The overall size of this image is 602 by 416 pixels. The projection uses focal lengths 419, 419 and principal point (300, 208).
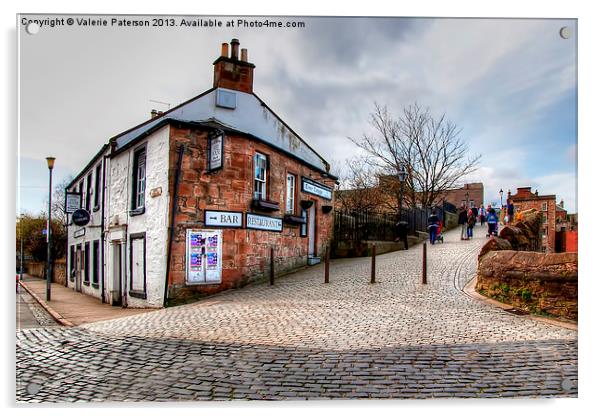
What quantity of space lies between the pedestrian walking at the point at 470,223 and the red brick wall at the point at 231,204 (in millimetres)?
3240

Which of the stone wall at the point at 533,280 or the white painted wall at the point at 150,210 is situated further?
the white painted wall at the point at 150,210

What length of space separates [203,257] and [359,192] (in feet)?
16.7

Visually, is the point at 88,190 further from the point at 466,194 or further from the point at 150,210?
the point at 466,194

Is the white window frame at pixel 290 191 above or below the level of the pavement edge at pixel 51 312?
above

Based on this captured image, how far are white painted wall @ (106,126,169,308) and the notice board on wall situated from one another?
0.35 m

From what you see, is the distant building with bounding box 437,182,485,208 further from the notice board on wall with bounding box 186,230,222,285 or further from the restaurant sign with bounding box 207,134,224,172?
the notice board on wall with bounding box 186,230,222,285

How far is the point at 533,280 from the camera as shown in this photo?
15.2 ft

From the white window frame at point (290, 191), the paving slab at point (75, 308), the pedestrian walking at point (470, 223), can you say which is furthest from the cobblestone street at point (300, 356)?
the white window frame at point (290, 191)

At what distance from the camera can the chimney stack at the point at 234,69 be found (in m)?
4.15

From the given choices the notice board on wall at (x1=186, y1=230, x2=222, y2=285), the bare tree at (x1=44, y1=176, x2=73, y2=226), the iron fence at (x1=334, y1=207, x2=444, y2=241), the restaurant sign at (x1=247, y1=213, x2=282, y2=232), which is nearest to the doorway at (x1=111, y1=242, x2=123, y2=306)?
the bare tree at (x1=44, y1=176, x2=73, y2=226)

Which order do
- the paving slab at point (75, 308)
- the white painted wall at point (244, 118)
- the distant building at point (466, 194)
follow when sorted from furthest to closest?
the distant building at point (466, 194), the white painted wall at point (244, 118), the paving slab at point (75, 308)

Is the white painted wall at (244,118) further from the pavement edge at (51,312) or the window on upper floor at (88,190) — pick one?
the pavement edge at (51,312)
